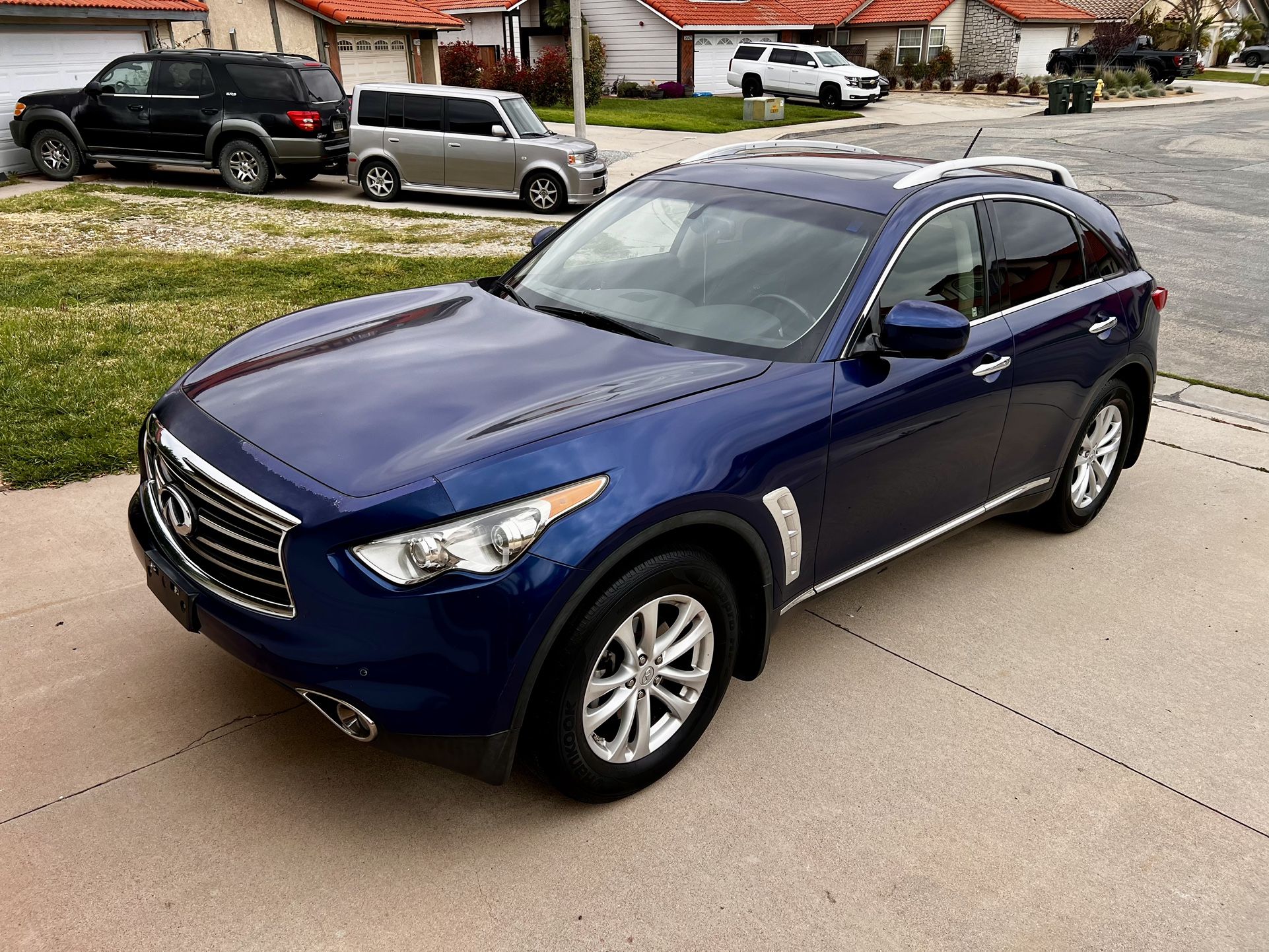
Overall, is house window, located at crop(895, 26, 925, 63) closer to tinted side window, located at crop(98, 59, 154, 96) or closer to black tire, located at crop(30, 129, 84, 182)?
tinted side window, located at crop(98, 59, 154, 96)

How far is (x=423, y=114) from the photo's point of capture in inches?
602

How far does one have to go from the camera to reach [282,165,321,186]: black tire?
1563 centimetres

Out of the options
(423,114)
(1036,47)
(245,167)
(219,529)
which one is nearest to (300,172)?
(245,167)

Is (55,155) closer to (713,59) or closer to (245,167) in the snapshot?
(245,167)

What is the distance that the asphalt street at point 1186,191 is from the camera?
880cm

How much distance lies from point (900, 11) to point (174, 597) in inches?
1912

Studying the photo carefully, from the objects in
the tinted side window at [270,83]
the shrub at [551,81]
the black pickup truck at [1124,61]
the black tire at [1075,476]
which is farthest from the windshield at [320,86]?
the black pickup truck at [1124,61]

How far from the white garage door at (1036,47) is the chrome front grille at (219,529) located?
48.5 metres

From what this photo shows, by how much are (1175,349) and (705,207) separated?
5909 mm

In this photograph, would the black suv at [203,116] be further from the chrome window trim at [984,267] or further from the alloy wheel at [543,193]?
the chrome window trim at [984,267]

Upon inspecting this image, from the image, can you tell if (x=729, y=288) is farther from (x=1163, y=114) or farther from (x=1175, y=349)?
(x=1163, y=114)

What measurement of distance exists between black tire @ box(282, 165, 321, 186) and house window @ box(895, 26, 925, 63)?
35878 millimetres

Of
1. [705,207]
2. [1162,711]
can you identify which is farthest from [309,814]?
[1162,711]

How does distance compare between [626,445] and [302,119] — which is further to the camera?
Answer: [302,119]
